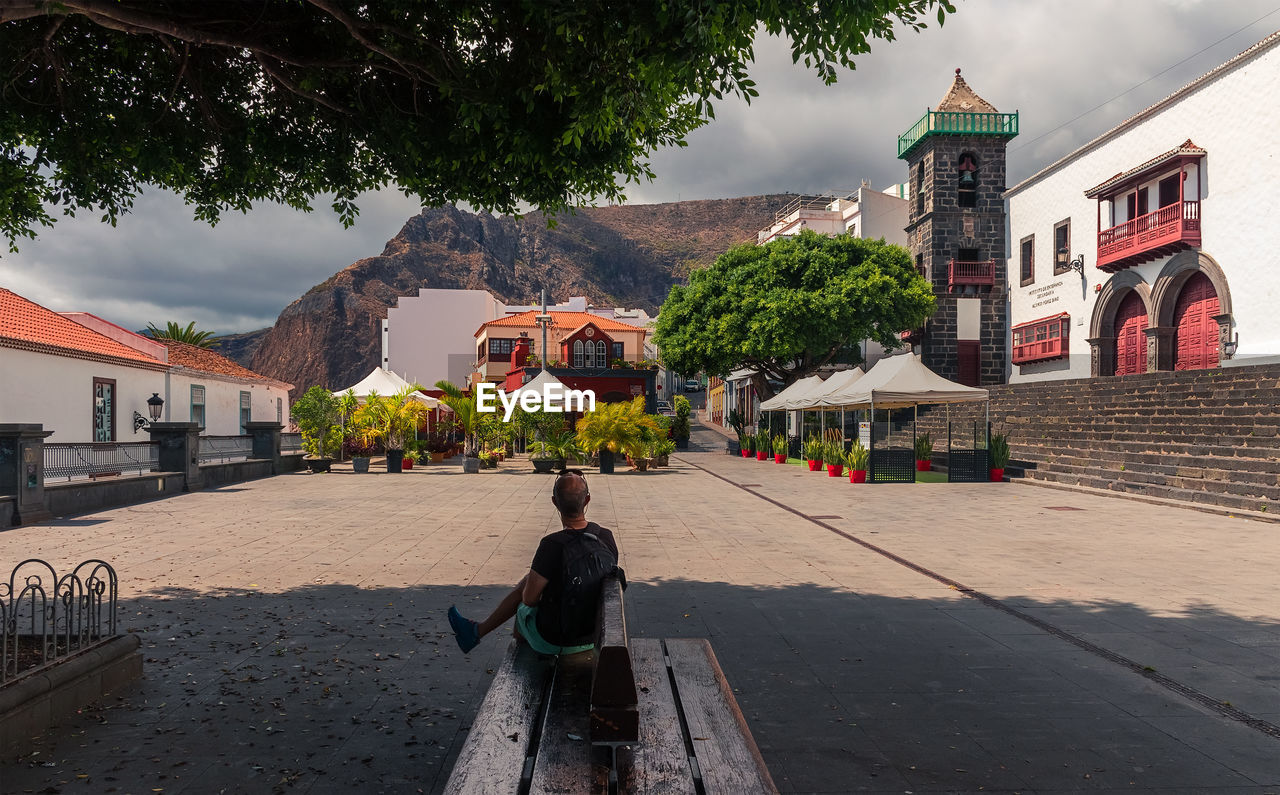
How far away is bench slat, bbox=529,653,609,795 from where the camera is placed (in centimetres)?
246

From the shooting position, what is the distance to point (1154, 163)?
26672mm

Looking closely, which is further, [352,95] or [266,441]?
[266,441]

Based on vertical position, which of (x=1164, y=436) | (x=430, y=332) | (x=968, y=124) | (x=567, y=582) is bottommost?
(x=567, y=582)

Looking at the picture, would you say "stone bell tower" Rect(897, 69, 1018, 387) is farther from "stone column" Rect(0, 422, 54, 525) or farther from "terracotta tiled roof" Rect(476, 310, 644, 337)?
"stone column" Rect(0, 422, 54, 525)

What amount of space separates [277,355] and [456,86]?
4962 inches

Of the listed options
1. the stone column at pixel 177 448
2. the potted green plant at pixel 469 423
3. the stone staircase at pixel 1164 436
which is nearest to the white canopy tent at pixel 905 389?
the stone staircase at pixel 1164 436

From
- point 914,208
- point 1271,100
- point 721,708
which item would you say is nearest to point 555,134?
point 721,708

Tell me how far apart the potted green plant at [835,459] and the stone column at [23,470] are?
1911 centimetres

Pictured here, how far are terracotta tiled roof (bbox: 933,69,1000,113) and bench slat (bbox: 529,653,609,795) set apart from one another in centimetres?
4338

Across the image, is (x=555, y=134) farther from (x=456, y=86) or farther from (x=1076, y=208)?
(x=1076, y=208)

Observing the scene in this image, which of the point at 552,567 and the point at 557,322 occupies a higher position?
the point at 557,322

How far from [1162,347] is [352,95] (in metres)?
29.2

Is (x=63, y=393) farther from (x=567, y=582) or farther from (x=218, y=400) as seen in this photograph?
(x=567, y=582)

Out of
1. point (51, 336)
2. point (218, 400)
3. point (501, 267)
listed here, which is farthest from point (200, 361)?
point (501, 267)
